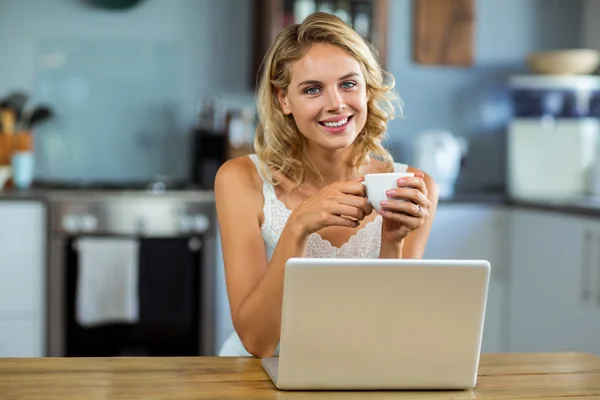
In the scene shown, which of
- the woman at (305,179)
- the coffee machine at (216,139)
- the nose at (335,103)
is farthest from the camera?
the coffee machine at (216,139)

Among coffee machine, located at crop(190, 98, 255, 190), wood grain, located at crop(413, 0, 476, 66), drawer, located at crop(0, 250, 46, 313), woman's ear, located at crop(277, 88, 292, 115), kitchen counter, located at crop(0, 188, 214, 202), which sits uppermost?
wood grain, located at crop(413, 0, 476, 66)

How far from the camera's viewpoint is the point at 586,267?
3520mm

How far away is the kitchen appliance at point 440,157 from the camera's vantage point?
4.31 metres

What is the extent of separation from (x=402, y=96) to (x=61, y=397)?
3577 millimetres

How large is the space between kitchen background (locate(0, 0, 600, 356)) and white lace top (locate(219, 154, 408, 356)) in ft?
5.31

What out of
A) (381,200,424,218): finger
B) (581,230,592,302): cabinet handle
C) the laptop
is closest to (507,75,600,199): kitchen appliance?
(581,230,592,302): cabinet handle

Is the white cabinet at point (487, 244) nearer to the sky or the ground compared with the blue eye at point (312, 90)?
nearer to the ground

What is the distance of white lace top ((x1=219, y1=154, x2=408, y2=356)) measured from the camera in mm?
2080

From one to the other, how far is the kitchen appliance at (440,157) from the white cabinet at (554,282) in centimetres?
36

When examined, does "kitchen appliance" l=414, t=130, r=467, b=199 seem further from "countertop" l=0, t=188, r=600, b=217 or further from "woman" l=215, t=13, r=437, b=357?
"woman" l=215, t=13, r=437, b=357

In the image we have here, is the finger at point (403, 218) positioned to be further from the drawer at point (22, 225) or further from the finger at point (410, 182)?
the drawer at point (22, 225)

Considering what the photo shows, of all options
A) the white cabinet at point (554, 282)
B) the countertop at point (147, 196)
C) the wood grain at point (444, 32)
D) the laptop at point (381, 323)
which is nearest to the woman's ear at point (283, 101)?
the laptop at point (381, 323)

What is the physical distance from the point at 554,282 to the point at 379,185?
8.23 feet

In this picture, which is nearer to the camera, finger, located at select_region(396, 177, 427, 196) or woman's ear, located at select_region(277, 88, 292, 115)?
finger, located at select_region(396, 177, 427, 196)
